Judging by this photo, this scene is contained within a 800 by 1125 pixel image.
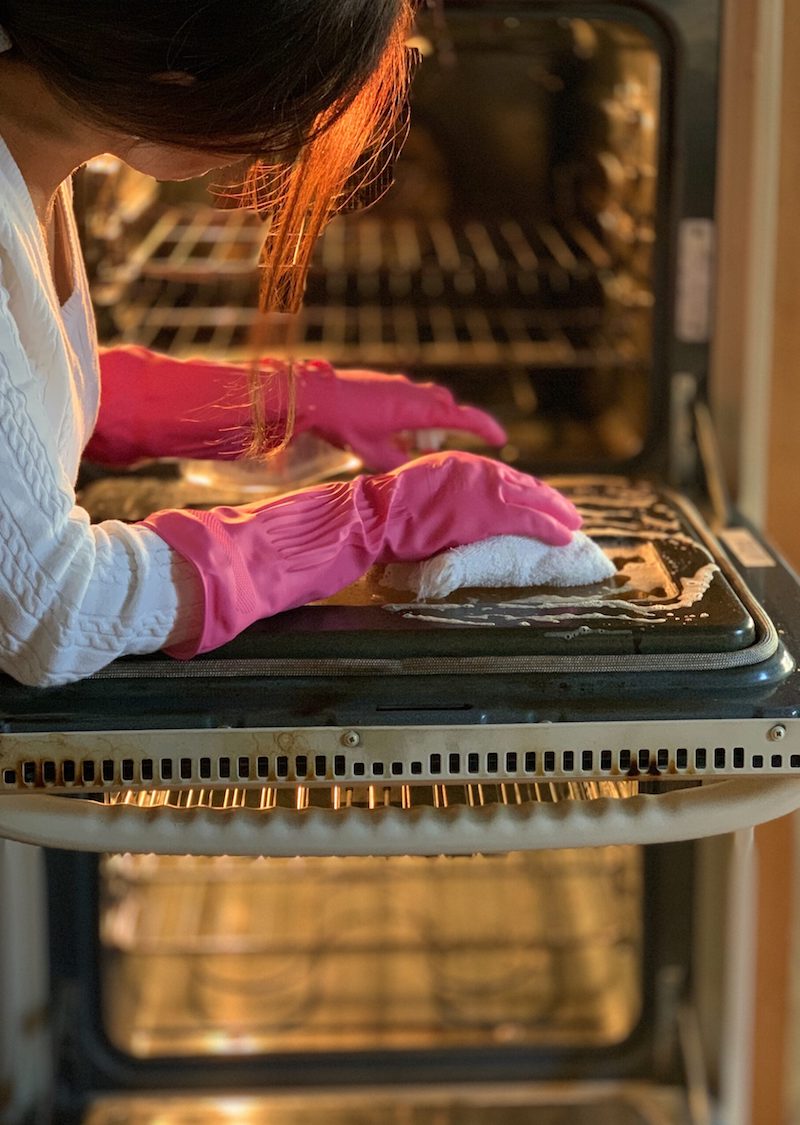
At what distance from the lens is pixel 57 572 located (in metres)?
0.86

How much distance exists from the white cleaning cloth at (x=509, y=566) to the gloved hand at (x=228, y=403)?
0.73 feet

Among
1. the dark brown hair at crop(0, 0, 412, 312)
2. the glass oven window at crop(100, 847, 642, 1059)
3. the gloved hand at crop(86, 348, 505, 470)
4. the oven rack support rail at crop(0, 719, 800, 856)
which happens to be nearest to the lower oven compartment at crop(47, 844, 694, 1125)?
the glass oven window at crop(100, 847, 642, 1059)

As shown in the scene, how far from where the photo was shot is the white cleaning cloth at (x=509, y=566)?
995 mm

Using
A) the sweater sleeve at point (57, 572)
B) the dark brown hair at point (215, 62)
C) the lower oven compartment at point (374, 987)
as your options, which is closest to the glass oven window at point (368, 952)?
the lower oven compartment at point (374, 987)

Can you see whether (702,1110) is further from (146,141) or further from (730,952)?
(146,141)

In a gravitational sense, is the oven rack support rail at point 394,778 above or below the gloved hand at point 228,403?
below

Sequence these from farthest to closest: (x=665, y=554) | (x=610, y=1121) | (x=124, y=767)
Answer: (x=610, y=1121) → (x=665, y=554) → (x=124, y=767)

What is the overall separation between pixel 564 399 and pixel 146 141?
1.16 metres

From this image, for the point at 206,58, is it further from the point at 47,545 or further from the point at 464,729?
the point at 464,729

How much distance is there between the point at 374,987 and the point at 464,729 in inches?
40.8

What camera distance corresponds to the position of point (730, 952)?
1522 mm

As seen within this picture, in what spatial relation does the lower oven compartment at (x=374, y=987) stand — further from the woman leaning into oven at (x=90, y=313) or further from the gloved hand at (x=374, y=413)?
the woman leaning into oven at (x=90, y=313)

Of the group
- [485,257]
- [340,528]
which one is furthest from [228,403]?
[485,257]

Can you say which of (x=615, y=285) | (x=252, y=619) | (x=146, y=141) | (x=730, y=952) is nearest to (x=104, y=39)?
(x=146, y=141)
